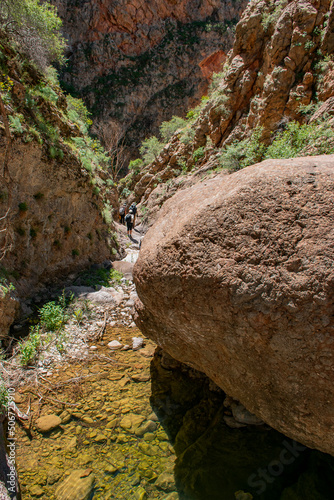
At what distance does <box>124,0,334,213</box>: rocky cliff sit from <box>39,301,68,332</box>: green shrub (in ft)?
22.1

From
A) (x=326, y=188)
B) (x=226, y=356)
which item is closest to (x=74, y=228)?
(x=226, y=356)

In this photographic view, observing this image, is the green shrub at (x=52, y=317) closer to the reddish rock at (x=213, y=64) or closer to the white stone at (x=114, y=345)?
the white stone at (x=114, y=345)

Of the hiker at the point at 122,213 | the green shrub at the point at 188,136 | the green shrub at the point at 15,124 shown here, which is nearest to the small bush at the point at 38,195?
the green shrub at the point at 15,124

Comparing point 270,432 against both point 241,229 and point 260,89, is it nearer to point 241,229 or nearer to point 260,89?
point 241,229

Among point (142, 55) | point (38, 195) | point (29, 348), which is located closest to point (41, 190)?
point (38, 195)

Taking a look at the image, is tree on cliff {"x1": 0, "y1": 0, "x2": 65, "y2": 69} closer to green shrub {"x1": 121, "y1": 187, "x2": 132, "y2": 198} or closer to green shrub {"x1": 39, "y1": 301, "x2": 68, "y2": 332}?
green shrub {"x1": 39, "y1": 301, "x2": 68, "y2": 332}

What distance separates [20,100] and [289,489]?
8.64 metres

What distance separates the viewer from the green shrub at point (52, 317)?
5336 millimetres

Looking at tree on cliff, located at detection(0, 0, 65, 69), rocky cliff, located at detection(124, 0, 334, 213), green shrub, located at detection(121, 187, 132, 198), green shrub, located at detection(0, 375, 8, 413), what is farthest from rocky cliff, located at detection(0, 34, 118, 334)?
green shrub, located at detection(121, 187, 132, 198)

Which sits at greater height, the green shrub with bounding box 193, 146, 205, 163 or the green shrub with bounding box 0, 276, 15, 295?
the green shrub with bounding box 193, 146, 205, 163

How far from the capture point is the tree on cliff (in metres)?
8.01

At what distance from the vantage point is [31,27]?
33.7 ft

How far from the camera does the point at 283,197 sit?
2.13 meters

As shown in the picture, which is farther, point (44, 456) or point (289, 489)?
point (44, 456)
